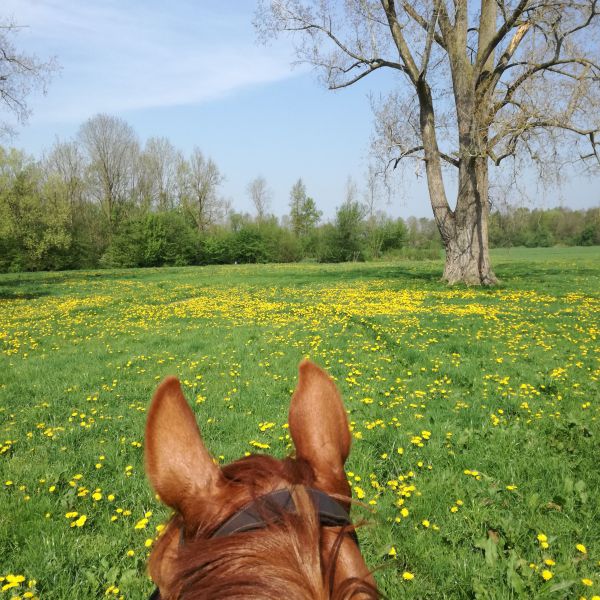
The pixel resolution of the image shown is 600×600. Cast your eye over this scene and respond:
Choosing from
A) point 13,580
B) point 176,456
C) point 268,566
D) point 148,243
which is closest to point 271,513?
point 268,566

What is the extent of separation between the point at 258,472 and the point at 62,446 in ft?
14.0

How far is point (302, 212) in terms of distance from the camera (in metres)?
57.9

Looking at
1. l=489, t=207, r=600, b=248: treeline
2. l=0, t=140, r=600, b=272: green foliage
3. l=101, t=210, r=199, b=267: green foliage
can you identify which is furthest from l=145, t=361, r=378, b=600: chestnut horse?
l=489, t=207, r=600, b=248: treeline

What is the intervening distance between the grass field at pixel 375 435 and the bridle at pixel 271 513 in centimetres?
17

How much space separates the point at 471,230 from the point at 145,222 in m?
34.5

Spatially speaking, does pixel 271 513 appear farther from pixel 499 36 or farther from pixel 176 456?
pixel 499 36

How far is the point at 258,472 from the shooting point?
1.04 m

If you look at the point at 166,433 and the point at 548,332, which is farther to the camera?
the point at 548,332

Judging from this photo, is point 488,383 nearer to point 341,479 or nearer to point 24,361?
point 341,479

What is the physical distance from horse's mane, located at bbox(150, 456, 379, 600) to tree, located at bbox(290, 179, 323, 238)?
57.4m

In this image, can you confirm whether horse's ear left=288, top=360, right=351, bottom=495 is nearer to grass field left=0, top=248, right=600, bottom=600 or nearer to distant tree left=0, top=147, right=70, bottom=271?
grass field left=0, top=248, right=600, bottom=600

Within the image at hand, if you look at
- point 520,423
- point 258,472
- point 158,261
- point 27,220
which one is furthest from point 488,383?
point 158,261

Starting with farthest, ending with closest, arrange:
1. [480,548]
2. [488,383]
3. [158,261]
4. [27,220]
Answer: [158,261] < [27,220] < [488,383] < [480,548]

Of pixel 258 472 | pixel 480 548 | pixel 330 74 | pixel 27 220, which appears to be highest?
pixel 330 74
